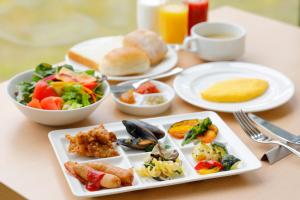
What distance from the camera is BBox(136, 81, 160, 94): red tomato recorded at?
5.70ft

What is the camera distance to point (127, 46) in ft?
6.51

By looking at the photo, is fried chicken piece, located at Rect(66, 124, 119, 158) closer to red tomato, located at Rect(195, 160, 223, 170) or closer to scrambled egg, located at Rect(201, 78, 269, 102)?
red tomato, located at Rect(195, 160, 223, 170)

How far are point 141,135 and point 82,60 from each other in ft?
1.81

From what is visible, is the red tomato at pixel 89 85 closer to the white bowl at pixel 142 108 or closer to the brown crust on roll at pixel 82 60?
the white bowl at pixel 142 108

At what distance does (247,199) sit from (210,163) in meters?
0.12

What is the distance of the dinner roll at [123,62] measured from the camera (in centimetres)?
185

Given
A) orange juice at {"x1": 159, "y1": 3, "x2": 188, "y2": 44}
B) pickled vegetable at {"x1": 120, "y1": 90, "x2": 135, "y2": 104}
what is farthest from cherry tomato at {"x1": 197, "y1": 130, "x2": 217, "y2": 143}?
orange juice at {"x1": 159, "y1": 3, "x2": 188, "y2": 44}

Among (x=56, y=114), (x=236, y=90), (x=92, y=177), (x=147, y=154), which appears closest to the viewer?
(x=92, y=177)

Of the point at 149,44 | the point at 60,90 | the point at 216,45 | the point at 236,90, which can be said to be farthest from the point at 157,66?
the point at 60,90

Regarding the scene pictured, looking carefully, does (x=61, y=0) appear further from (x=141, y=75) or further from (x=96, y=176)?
(x=96, y=176)

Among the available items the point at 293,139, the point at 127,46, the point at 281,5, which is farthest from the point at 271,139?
the point at 281,5

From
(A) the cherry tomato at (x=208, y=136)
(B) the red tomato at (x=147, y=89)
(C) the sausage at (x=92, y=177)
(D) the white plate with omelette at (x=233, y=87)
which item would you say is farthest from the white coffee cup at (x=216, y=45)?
(C) the sausage at (x=92, y=177)

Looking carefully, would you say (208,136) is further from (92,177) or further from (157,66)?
(157,66)

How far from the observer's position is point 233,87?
5.81 ft
